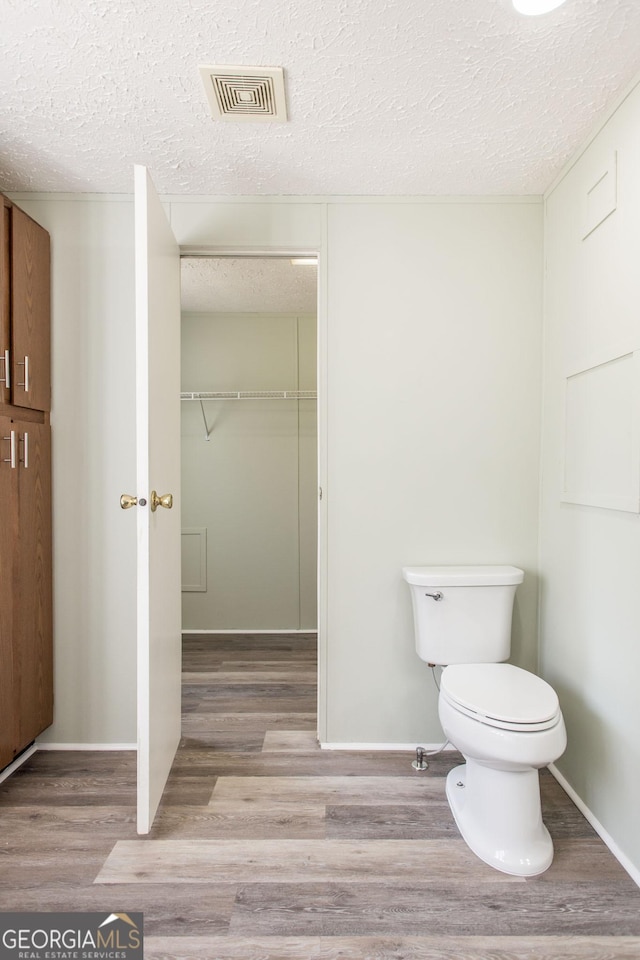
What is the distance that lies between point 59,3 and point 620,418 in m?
1.83

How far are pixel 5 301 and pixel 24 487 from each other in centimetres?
66

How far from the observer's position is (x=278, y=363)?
3688mm

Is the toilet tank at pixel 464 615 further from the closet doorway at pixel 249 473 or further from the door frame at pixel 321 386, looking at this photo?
the closet doorway at pixel 249 473

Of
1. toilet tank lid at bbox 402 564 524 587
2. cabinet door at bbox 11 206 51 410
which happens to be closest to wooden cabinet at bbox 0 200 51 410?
cabinet door at bbox 11 206 51 410

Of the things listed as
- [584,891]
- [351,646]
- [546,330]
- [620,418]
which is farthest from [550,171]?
[584,891]

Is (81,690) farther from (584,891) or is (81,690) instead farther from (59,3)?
(59,3)

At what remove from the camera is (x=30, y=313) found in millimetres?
1969

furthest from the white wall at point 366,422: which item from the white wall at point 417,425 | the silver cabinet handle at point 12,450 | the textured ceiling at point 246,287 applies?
the textured ceiling at point 246,287

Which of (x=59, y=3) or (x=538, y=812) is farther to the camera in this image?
(x=538, y=812)

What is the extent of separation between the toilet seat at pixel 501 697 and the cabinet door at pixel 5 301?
1.83m

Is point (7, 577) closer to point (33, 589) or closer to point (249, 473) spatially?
point (33, 589)

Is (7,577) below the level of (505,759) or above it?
above

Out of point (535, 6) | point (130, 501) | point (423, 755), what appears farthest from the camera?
point (423, 755)

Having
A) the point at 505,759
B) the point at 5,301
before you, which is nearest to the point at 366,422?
the point at 505,759
